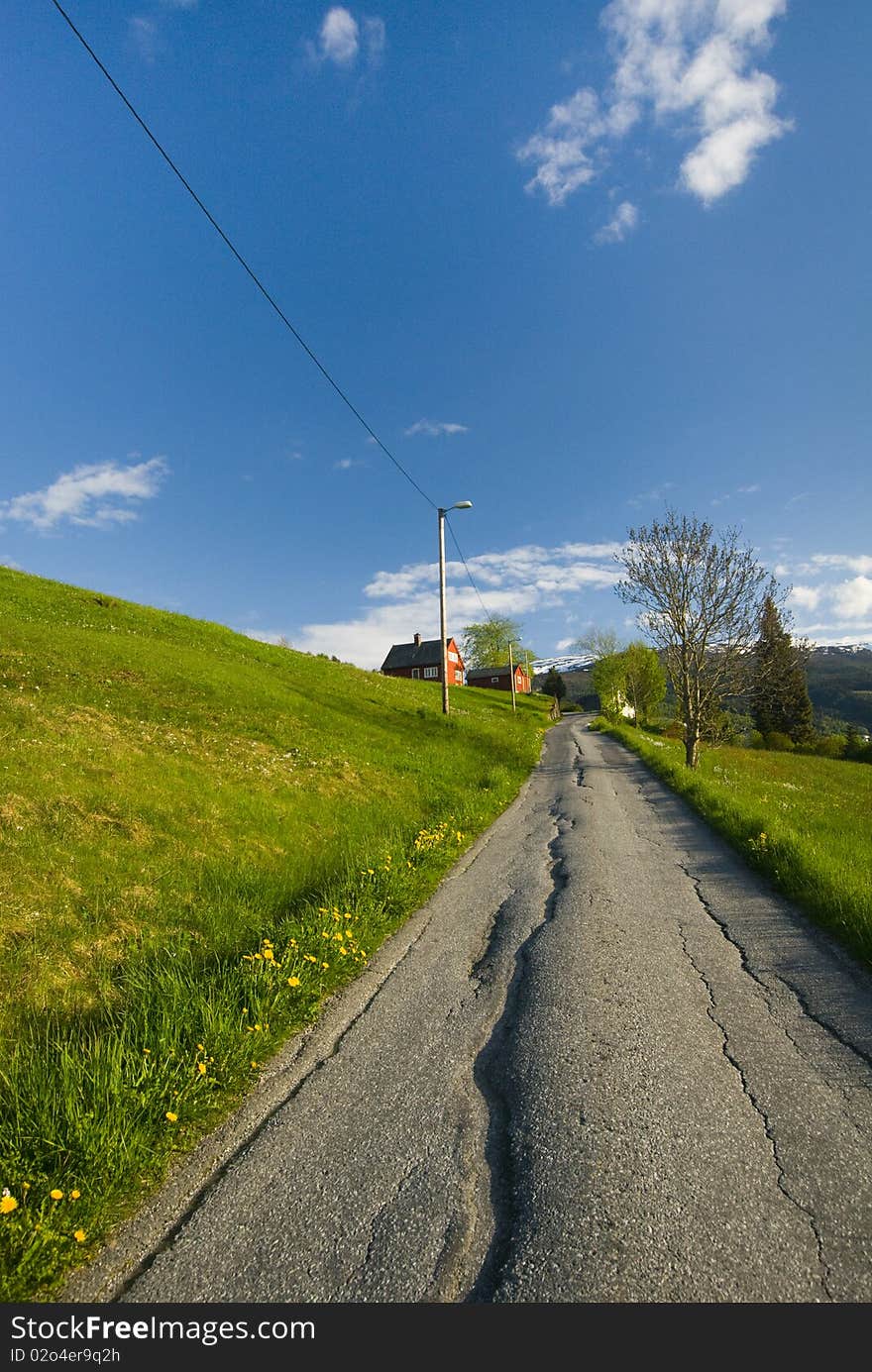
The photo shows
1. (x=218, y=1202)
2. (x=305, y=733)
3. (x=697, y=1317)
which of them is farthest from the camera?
(x=305, y=733)

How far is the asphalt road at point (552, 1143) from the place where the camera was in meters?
2.61

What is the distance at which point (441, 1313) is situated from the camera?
2.46 meters

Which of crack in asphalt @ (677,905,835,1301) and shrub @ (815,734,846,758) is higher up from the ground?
crack in asphalt @ (677,905,835,1301)

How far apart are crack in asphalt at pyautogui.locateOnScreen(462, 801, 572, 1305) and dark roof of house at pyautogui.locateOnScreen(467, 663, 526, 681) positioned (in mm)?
109753

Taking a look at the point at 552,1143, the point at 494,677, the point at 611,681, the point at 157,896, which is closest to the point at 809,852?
the point at 552,1143

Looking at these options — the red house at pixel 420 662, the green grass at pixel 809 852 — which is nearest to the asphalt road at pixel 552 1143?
the green grass at pixel 809 852

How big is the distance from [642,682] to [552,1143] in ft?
272

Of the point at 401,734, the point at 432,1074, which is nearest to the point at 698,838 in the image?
the point at 432,1074

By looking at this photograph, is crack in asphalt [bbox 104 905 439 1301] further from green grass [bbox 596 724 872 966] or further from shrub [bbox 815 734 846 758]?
shrub [bbox 815 734 846 758]

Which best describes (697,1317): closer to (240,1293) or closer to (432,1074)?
(240,1293)

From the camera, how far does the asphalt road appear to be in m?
2.61

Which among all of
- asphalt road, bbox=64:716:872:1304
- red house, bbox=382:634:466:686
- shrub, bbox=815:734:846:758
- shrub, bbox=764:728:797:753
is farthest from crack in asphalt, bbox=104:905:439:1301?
red house, bbox=382:634:466:686

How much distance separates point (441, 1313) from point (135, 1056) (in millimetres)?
2550

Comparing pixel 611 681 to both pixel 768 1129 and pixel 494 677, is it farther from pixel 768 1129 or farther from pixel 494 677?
pixel 768 1129
